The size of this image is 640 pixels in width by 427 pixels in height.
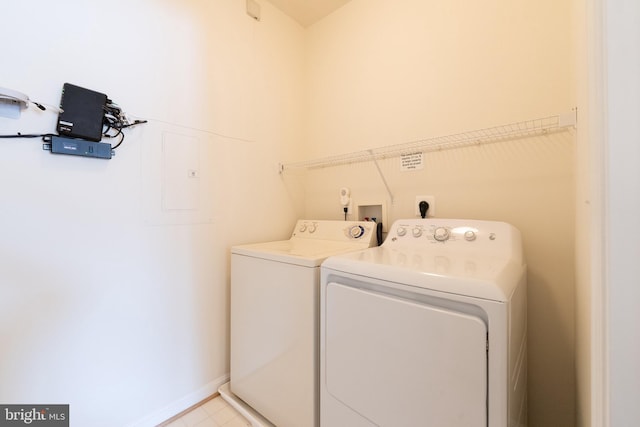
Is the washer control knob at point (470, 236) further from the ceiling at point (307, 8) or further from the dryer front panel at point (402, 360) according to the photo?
the ceiling at point (307, 8)

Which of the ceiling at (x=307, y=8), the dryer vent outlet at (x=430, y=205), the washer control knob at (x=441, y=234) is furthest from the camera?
the ceiling at (x=307, y=8)

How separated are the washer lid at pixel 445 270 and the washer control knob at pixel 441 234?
0.09 metres

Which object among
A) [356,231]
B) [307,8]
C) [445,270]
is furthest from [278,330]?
[307,8]

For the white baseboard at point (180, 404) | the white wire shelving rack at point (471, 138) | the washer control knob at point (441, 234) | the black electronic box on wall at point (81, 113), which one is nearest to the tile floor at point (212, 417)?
the white baseboard at point (180, 404)

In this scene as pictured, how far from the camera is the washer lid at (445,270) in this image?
2.32 ft

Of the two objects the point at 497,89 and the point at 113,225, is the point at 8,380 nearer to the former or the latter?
the point at 113,225

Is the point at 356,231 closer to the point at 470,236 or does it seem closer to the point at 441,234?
the point at 441,234

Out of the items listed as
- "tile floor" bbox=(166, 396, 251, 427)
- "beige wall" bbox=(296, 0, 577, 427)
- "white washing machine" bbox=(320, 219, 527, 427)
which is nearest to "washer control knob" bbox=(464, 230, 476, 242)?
"white washing machine" bbox=(320, 219, 527, 427)

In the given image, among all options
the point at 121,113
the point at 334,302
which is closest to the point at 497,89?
the point at 334,302

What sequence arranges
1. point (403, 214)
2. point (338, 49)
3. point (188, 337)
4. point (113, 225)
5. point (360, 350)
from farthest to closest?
point (338, 49) → point (403, 214) → point (188, 337) → point (113, 225) → point (360, 350)

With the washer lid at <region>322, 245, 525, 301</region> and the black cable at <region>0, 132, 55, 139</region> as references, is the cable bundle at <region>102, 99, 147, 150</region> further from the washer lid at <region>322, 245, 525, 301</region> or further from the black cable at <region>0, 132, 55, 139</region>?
the washer lid at <region>322, 245, 525, 301</region>

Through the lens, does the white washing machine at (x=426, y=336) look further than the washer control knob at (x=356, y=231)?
No

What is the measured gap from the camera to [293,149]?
6.94 ft

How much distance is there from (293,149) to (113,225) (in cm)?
132
